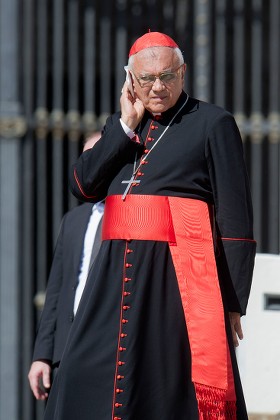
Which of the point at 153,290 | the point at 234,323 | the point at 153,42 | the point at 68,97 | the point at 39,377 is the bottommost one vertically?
the point at 39,377

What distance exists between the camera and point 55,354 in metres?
5.39

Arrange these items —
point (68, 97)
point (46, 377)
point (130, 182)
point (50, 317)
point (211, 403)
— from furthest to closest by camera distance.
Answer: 1. point (68, 97)
2. point (50, 317)
3. point (46, 377)
4. point (130, 182)
5. point (211, 403)

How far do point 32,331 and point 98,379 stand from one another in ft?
10.5

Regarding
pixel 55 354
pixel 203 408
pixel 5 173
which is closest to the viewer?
pixel 203 408

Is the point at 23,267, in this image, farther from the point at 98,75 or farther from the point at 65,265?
the point at 65,265

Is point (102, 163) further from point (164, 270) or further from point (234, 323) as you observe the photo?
point (234, 323)

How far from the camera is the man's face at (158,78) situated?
14.4 ft

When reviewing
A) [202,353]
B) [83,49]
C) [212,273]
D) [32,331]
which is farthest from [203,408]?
[83,49]

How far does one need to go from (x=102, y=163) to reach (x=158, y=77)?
1.12ft

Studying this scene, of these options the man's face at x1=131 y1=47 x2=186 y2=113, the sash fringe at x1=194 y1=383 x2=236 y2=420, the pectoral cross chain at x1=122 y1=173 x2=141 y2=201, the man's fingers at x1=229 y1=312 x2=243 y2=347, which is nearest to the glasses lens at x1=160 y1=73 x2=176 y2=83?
the man's face at x1=131 y1=47 x2=186 y2=113

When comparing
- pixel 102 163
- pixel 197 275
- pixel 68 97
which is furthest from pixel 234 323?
pixel 68 97

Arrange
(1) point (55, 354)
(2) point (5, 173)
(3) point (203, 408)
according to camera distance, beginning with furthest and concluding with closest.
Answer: (2) point (5, 173) → (1) point (55, 354) → (3) point (203, 408)

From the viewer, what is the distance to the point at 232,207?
434 cm

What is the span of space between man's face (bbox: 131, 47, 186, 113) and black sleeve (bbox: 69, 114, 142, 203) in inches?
5.4
